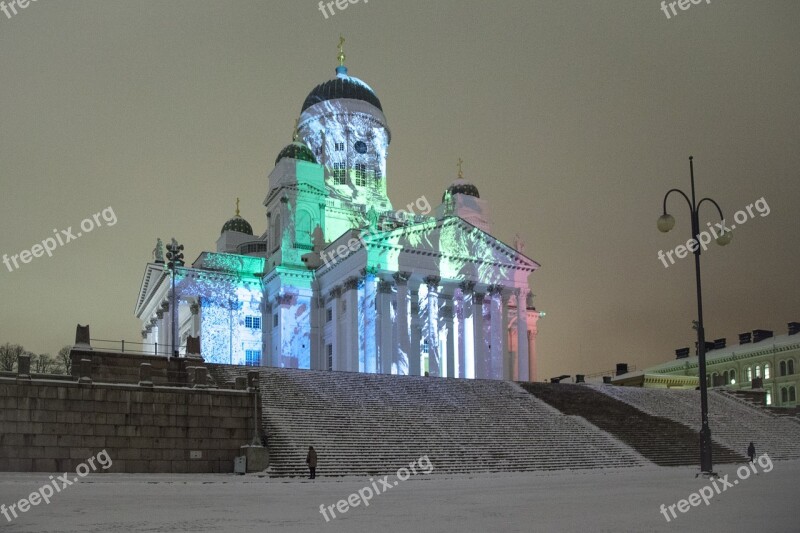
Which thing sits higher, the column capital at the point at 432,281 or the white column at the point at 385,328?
the column capital at the point at 432,281

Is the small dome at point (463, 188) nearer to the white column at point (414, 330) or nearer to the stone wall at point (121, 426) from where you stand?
the white column at point (414, 330)

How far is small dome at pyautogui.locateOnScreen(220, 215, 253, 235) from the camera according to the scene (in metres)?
76.0

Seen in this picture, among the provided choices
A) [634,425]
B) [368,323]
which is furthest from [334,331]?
[634,425]

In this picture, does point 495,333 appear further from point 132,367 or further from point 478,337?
point 132,367

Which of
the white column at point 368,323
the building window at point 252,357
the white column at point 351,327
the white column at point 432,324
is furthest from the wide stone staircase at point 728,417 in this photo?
the building window at point 252,357

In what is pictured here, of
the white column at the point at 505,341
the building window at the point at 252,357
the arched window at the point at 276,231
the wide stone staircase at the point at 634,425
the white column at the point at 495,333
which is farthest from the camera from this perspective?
the arched window at the point at 276,231

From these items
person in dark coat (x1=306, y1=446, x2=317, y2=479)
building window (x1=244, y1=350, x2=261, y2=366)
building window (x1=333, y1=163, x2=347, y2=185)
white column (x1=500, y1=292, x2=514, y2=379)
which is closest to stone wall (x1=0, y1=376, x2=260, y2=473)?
person in dark coat (x1=306, y1=446, x2=317, y2=479)

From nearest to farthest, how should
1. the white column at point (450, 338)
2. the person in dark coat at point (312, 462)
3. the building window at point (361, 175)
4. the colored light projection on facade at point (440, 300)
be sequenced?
1. the person in dark coat at point (312, 462)
2. the colored light projection on facade at point (440, 300)
3. the white column at point (450, 338)
4. the building window at point (361, 175)

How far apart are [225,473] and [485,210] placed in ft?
160

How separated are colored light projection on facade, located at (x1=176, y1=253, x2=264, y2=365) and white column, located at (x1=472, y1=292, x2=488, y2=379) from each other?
656 inches

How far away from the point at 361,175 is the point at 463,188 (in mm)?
9209

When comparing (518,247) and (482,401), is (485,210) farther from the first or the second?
(482,401)

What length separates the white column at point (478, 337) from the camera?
196 feet

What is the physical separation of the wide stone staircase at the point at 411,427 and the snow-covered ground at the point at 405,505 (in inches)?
150
